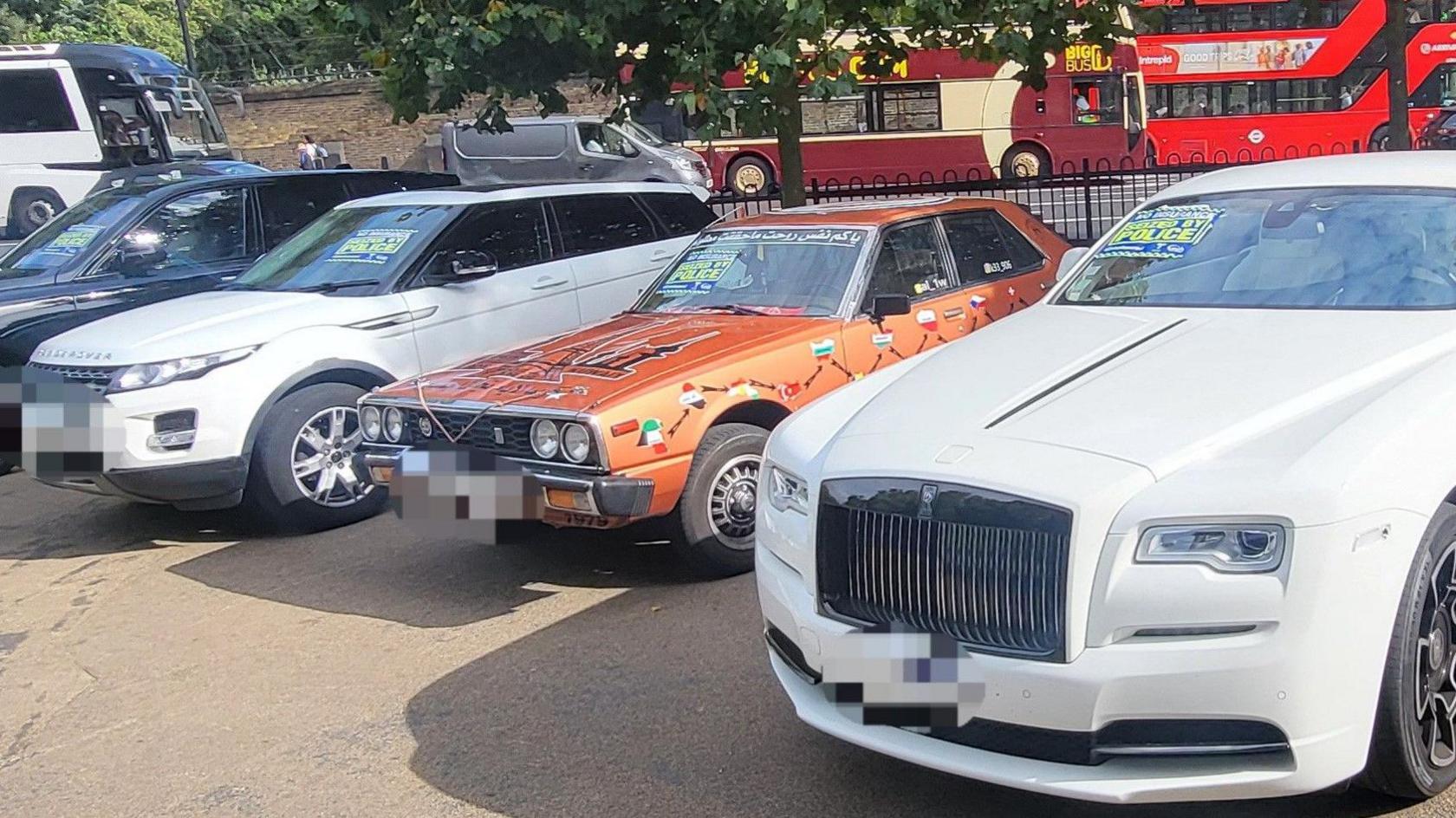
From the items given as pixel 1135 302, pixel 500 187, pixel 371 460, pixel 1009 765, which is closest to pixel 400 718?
pixel 371 460

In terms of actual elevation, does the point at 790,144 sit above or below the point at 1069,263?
above

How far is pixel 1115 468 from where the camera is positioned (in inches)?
124

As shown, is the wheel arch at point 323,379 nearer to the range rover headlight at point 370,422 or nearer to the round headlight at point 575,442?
the range rover headlight at point 370,422

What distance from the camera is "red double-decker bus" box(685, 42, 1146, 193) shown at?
83.9 ft

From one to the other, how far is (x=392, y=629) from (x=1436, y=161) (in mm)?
4520

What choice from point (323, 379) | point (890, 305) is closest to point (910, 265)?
point (890, 305)

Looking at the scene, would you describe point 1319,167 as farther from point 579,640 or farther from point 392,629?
point 392,629

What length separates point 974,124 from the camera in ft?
84.8

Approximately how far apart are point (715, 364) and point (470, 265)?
2.64 meters

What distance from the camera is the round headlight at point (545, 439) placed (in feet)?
17.7

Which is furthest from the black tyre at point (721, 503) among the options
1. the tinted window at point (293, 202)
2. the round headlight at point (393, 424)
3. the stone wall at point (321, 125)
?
the stone wall at point (321, 125)

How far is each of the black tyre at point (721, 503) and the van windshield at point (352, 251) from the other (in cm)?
286

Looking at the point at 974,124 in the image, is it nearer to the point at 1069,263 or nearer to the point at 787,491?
the point at 1069,263

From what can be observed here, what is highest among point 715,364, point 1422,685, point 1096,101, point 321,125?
point 321,125
